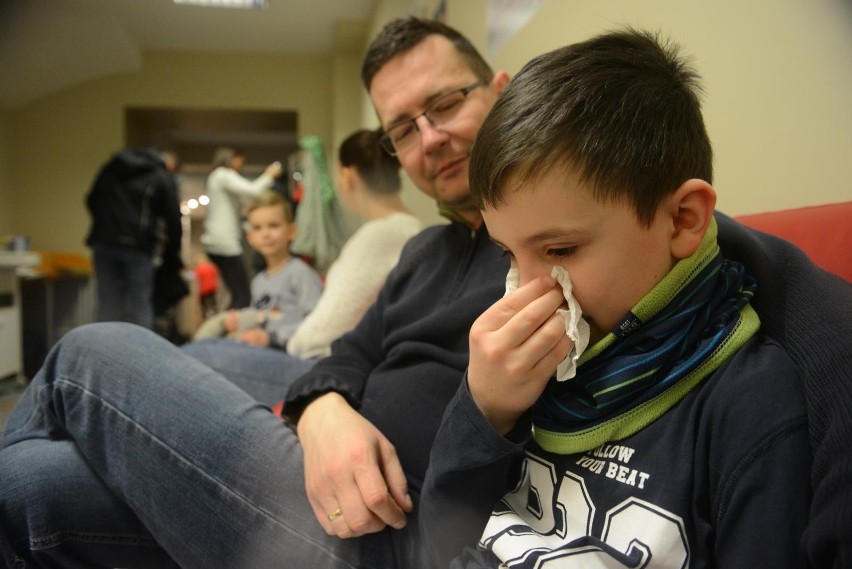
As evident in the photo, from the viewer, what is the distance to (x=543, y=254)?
Answer: 45cm

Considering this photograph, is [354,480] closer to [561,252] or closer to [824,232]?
[561,252]

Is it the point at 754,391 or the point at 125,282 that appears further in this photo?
the point at 125,282

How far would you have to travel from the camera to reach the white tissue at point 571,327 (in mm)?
438

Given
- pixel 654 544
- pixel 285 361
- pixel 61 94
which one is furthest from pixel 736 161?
pixel 61 94

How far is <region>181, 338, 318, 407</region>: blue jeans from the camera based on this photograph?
49.8 inches

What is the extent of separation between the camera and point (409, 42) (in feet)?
3.01

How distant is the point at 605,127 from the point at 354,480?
429 millimetres

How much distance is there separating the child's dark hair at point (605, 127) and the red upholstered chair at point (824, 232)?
14 centimetres

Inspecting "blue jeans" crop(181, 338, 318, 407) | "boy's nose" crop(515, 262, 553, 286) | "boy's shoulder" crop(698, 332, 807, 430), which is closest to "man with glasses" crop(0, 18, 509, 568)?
"boy's nose" crop(515, 262, 553, 286)

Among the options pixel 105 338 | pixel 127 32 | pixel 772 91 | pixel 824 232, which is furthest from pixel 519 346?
pixel 127 32

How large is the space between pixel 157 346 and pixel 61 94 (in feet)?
13.6

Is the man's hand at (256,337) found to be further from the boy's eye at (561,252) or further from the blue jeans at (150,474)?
the boy's eye at (561,252)

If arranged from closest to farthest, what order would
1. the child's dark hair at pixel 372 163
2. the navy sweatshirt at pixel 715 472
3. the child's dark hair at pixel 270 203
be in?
1. the navy sweatshirt at pixel 715 472
2. the child's dark hair at pixel 372 163
3. the child's dark hair at pixel 270 203

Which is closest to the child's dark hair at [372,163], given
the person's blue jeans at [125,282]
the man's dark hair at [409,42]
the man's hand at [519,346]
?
the man's dark hair at [409,42]
